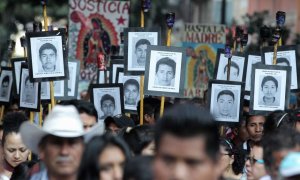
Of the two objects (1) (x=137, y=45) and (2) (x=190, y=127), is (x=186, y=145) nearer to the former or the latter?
(2) (x=190, y=127)

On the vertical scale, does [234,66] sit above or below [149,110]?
above

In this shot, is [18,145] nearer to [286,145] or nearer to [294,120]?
[294,120]

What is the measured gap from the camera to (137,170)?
6.63 meters

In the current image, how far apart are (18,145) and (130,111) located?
3.96 m

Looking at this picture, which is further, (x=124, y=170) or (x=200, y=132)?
(x=124, y=170)

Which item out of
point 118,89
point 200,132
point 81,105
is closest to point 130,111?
point 118,89

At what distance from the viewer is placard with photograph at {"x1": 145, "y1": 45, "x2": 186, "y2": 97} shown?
1248 centimetres

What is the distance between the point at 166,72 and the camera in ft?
41.4

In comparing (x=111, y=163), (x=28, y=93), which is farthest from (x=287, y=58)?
(x=111, y=163)

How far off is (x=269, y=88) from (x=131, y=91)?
3.18 meters

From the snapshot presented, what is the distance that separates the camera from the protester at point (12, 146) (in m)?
11.0

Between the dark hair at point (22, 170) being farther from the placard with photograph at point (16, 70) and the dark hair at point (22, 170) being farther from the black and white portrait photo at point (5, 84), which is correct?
the black and white portrait photo at point (5, 84)

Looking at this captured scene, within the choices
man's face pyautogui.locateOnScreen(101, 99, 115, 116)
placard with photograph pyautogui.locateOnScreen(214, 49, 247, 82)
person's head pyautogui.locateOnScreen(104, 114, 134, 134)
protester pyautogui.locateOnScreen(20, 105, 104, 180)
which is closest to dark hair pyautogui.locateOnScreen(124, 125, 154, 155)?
protester pyautogui.locateOnScreen(20, 105, 104, 180)

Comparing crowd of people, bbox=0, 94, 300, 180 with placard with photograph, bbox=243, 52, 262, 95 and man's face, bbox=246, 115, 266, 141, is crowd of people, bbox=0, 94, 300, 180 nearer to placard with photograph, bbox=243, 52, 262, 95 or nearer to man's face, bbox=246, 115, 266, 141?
man's face, bbox=246, 115, 266, 141
